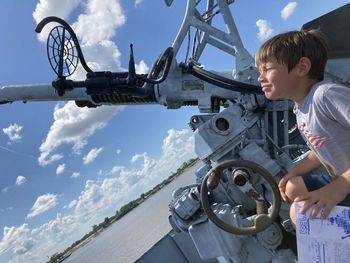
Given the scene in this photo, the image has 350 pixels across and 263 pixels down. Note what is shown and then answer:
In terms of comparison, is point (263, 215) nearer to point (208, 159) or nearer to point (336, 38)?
point (208, 159)

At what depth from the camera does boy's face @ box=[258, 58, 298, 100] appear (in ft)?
6.08

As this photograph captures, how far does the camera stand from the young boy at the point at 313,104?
5.42 ft

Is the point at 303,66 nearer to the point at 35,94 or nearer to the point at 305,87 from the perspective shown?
the point at 305,87

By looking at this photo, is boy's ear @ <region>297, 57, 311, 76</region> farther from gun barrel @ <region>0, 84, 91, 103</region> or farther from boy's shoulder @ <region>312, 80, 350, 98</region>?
gun barrel @ <region>0, 84, 91, 103</region>

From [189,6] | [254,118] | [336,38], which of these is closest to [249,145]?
[254,118]

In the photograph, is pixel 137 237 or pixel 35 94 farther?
pixel 137 237

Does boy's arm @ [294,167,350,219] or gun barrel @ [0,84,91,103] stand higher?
gun barrel @ [0,84,91,103]

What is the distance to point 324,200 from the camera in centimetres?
163

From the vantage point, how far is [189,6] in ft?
18.5

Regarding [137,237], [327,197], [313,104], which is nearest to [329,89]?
[313,104]

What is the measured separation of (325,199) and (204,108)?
3.47 metres

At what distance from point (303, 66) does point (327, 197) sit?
0.56 m

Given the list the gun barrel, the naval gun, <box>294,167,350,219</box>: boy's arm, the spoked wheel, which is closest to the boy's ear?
<box>294,167,350,219</box>: boy's arm

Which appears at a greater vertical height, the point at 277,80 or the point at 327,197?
the point at 277,80
